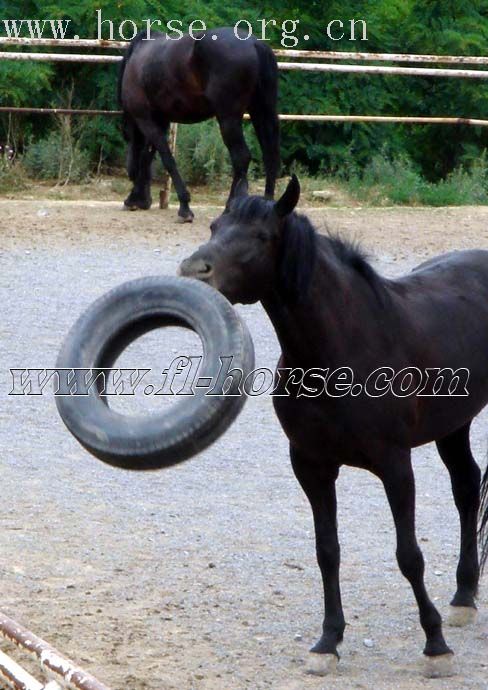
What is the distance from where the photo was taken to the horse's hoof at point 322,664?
4008 mm

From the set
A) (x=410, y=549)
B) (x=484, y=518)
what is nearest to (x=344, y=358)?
(x=410, y=549)

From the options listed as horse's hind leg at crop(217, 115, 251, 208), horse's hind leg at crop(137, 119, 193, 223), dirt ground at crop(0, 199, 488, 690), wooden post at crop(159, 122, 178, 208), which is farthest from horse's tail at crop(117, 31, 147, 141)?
dirt ground at crop(0, 199, 488, 690)

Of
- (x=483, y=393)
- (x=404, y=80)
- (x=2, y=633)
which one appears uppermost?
(x=483, y=393)

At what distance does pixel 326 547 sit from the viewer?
4098 millimetres

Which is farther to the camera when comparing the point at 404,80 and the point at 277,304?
the point at 404,80

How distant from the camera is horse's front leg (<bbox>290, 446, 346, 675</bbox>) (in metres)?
4.02

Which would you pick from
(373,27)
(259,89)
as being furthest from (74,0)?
(259,89)

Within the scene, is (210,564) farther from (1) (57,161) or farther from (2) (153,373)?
(1) (57,161)

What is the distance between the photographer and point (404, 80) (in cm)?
2014

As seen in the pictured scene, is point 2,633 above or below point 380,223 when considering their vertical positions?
above

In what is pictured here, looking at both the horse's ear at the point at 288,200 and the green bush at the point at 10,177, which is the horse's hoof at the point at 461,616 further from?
the green bush at the point at 10,177

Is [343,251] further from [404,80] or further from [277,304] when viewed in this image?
[404,80]

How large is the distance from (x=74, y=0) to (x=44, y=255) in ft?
23.0

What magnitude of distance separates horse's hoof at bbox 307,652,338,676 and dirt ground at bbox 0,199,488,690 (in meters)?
0.03
